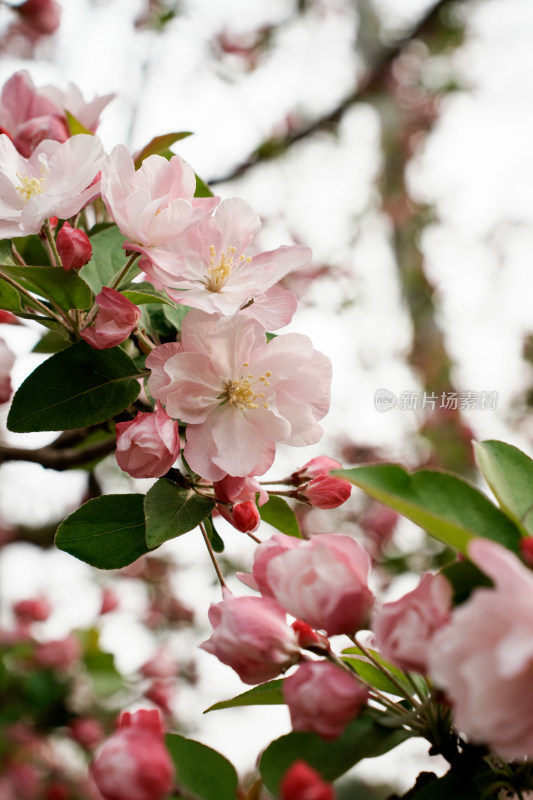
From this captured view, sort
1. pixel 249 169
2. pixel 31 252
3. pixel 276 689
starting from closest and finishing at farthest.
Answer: pixel 276 689 < pixel 31 252 < pixel 249 169

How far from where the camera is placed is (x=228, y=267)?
0.72 m

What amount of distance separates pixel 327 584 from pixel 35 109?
0.87 m

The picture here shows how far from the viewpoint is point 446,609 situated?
0.44m

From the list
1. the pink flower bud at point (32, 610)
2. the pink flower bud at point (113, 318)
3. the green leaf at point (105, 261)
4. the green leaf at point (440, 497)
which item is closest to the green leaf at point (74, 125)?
the green leaf at point (105, 261)

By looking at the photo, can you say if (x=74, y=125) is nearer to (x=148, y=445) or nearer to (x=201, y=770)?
(x=148, y=445)

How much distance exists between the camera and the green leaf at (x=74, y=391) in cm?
67

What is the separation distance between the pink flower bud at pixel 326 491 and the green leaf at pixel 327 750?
0.30 metres

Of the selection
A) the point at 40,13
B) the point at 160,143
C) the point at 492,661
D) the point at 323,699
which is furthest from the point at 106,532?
the point at 40,13

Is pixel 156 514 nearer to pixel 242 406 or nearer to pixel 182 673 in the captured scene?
pixel 242 406

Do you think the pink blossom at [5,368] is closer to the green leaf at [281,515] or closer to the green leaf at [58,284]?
the green leaf at [58,284]

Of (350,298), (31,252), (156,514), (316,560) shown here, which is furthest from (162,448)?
(350,298)

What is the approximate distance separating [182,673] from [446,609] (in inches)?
136

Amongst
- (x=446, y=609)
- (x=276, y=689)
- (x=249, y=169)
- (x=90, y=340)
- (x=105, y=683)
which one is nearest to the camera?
(x=446, y=609)

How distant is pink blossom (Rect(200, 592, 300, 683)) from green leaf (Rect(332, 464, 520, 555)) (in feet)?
0.42
